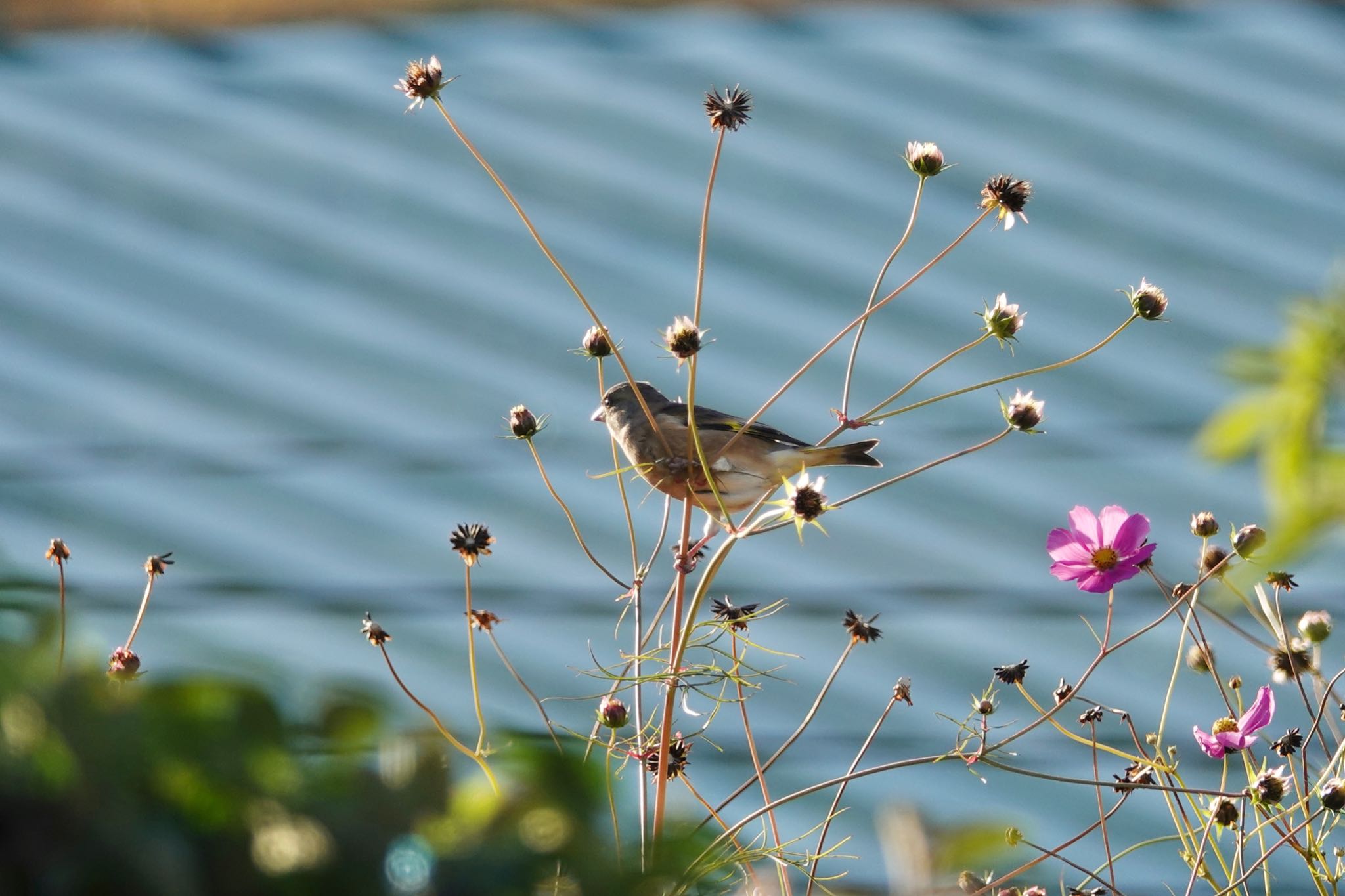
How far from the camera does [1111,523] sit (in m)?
1.57

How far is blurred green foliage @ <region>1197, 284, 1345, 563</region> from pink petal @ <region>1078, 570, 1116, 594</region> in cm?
18

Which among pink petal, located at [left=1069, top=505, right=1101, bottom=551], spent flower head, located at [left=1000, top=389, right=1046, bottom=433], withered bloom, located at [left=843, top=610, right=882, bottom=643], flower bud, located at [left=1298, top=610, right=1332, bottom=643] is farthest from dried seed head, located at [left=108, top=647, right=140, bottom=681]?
flower bud, located at [left=1298, top=610, right=1332, bottom=643]

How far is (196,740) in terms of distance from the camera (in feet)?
2.63

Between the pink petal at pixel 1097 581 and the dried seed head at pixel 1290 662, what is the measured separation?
0.19m

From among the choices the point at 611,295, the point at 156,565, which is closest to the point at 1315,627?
the point at 156,565

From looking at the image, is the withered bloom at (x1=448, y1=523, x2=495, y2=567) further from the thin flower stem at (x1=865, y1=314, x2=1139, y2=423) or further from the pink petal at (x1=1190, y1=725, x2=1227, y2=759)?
the pink petal at (x1=1190, y1=725, x2=1227, y2=759)

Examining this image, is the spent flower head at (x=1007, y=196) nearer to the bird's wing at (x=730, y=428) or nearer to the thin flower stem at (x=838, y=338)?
the thin flower stem at (x=838, y=338)

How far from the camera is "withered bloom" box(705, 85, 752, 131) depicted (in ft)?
4.93

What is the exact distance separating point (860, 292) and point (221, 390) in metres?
3.30

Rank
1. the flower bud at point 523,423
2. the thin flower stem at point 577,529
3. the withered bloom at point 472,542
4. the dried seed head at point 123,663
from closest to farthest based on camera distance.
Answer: the dried seed head at point 123,663 < the thin flower stem at point 577,529 < the withered bloom at point 472,542 < the flower bud at point 523,423

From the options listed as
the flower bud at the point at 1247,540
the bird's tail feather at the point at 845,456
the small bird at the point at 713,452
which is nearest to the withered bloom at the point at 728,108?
the small bird at the point at 713,452

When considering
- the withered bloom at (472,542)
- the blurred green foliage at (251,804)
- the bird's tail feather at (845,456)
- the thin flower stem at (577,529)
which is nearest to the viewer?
the blurred green foliage at (251,804)

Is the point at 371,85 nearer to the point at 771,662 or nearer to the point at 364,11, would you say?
the point at 364,11

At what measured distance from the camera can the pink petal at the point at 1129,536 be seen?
153cm
